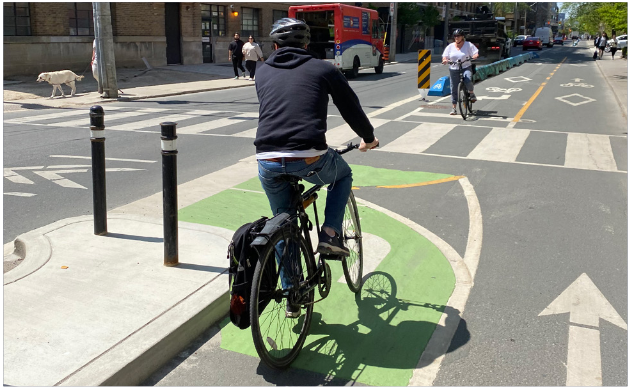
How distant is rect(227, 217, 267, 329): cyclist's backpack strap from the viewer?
312cm

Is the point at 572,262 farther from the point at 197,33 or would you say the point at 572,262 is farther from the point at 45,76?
the point at 197,33

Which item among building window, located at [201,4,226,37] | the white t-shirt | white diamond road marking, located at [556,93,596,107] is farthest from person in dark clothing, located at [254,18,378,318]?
building window, located at [201,4,226,37]

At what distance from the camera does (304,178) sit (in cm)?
352

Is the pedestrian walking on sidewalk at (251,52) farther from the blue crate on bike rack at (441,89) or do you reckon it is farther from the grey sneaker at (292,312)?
the grey sneaker at (292,312)

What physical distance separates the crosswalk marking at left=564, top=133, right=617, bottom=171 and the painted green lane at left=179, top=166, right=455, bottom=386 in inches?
174

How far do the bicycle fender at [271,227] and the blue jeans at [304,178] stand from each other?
0.12m

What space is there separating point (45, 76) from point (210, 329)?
1622 centimetres

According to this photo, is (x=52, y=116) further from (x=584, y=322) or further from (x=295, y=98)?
(x=584, y=322)

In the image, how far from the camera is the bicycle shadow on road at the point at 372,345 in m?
3.38

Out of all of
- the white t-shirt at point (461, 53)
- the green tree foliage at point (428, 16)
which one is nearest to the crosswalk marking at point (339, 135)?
the white t-shirt at point (461, 53)

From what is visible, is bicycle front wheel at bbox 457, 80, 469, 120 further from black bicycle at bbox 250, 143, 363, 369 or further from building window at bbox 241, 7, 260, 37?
building window at bbox 241, 7, 260, 37

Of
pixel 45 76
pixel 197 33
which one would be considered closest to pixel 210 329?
pixel 45 76

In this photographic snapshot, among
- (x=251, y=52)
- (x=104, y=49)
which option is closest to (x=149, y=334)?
(x=104, y=49)

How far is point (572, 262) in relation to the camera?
5137 millimetres
